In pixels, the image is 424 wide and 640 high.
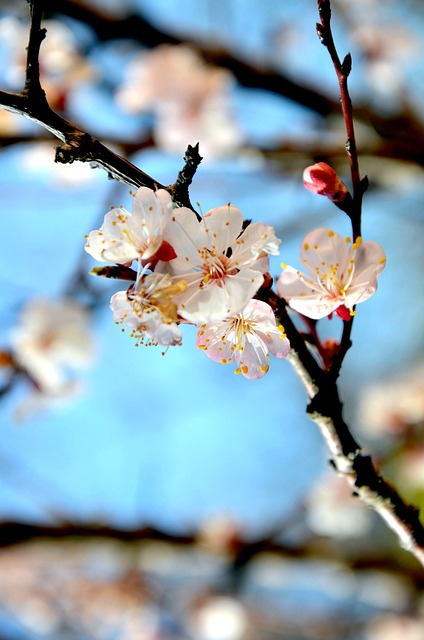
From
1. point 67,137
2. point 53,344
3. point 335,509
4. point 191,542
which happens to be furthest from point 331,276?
point 335,509

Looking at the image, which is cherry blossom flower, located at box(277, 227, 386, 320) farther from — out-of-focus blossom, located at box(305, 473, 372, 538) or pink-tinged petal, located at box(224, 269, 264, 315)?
out-of-focus blossom, located at box(305, 473, 372, 538)

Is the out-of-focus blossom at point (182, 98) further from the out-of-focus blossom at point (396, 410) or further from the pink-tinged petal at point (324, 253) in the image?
the pink-tinged petal at point (324, 253)

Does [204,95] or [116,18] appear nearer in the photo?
[116,18]

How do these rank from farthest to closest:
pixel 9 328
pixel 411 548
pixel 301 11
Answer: pixel 301 11
pixel 9 328
pixel 411 548

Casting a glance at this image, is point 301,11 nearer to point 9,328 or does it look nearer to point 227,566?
point 9,328

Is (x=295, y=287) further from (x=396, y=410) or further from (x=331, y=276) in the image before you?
(x=396, y=410)

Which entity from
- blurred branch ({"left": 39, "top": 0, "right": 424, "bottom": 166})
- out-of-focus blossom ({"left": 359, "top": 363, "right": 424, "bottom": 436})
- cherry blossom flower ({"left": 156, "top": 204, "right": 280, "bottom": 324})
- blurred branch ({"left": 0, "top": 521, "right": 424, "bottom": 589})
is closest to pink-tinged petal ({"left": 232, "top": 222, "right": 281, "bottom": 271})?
cherry blossom flower ({"left": 156, "top": 204, "right": 280, "bottom": 324})

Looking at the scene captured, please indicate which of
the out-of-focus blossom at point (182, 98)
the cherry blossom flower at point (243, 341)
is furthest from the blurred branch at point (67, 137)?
the out-of-focus blossom at point (182, 98)

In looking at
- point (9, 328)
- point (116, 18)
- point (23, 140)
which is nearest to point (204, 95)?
point (116, 18)
